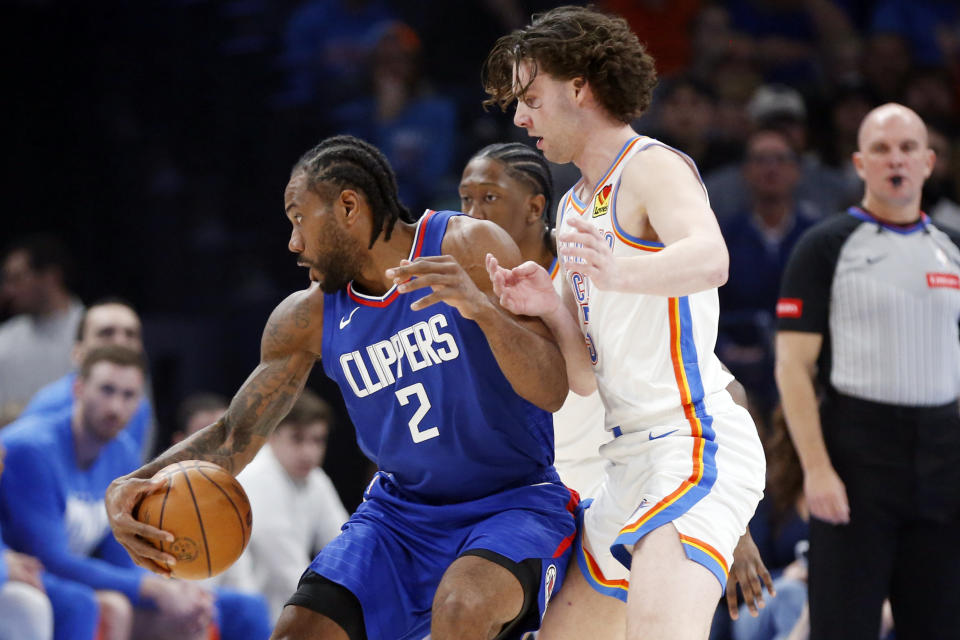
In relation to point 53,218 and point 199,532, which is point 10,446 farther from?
point 53,218

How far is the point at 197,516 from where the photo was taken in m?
3.33

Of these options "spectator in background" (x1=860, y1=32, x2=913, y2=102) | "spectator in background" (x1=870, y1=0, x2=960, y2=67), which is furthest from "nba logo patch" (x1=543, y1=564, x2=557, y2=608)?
"spectator in background" (x1=870, y1=0, x2=960, y2=67)

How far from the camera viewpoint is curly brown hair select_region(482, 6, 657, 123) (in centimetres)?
319

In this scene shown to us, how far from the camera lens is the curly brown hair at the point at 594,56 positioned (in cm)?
319

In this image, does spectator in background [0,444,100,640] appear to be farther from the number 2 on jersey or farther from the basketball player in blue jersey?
the number 2 on jersey

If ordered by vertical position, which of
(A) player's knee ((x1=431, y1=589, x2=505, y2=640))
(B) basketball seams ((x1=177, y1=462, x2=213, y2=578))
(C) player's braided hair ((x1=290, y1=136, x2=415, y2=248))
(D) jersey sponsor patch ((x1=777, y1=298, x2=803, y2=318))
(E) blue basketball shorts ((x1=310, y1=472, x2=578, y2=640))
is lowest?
(A) player's knee ((x1=431, y1=589, x2=505, y2=640))

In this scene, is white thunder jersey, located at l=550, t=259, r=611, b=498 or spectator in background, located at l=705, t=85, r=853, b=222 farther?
spectator in background, located at l=705, t=85, r=853, b=222

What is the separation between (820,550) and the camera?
4.37 m

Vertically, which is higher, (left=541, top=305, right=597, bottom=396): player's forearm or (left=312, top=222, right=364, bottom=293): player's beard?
(left=312, top=222, right=364, bottom=293): player's beard

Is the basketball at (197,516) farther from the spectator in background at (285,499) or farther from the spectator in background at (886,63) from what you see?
the spectator in background at (886,63)

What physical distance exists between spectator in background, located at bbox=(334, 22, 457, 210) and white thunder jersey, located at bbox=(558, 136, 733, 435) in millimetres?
5451

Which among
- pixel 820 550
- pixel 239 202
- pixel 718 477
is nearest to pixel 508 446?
pixel 718 477

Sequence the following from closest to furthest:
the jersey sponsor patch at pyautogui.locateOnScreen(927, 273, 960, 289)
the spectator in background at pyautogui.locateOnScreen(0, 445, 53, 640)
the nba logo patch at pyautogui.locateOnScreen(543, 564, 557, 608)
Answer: the nba logo patch at pyautogui.locateOnScreen(543, 564, 557, 608)
the jersey sponsor patch at pyautogui.locateOnScreen(927, 273, 960, 289)
the spectator in background at pyautogui.locateOnScreen(0, 445, 53, 640)

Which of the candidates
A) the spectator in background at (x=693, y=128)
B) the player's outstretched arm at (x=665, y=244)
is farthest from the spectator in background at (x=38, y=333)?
the player's outstretched arm at (x=665, y=244)
